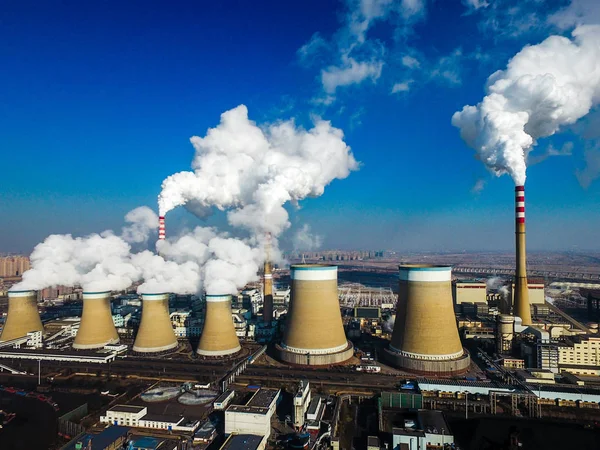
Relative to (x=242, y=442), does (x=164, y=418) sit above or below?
below

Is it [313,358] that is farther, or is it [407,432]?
[313,358]

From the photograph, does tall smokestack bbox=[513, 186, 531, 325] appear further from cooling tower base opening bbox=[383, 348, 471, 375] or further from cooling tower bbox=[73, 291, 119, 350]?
cooling tower bbox=[73, 291, 119, 350]

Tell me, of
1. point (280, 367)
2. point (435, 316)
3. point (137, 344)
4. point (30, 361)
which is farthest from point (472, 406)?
point (30, 361)

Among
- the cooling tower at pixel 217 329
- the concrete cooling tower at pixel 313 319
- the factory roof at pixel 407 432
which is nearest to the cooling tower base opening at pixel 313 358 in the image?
the concrete cooling tower at pixel 313 319

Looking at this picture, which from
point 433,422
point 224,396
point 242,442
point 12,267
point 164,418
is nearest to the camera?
point 242,442

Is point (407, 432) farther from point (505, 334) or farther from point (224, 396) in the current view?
point (505, 334)

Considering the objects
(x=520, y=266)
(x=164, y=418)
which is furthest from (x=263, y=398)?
(x=520, y=266)

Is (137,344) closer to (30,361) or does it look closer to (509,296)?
(30,361)
